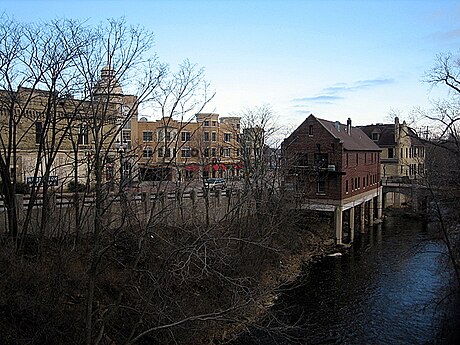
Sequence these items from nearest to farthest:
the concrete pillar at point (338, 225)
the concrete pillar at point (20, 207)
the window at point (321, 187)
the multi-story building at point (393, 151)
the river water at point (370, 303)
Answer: the river water at point (370, 303), the concrete pillar at point (20, 207), the concrete pillar at point (338, 225), the window at point (321, 187), the multi-story building at point (393, 151)

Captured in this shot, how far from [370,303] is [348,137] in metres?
20.8

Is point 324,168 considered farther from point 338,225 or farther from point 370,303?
point 370,303

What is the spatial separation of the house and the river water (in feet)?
15.2

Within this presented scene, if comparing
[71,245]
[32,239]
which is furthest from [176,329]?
[32,239]

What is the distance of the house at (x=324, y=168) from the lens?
111 feet

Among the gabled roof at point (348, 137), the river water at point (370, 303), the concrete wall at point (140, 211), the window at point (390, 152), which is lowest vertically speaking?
the river water at point (370, 303)

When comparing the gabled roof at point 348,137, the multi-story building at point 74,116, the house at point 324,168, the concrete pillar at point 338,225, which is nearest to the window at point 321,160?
the house at point 324,168

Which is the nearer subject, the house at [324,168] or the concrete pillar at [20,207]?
the concrete pillar at [20,207]

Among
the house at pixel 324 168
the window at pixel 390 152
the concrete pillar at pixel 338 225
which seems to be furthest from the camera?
the window at pixel 390 152

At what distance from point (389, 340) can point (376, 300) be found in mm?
4393

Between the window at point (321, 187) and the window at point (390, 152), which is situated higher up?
the window at point (390, 152)

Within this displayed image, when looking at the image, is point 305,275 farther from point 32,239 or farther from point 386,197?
point 386,197

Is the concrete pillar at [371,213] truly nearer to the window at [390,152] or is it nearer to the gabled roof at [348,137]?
the gabled roof at [348,137]

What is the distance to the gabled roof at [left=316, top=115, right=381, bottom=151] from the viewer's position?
117 ft
